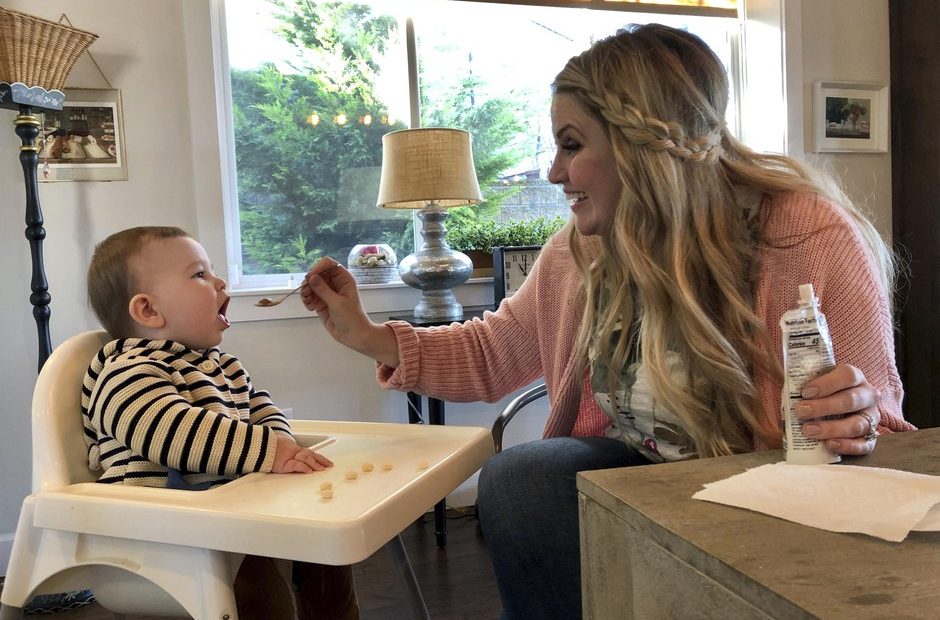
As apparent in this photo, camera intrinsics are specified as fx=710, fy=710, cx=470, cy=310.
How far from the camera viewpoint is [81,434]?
98 centimetres

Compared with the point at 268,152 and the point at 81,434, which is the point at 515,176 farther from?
the point at 81,434

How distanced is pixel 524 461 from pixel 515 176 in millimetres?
1850

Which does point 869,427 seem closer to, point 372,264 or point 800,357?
point 800,357

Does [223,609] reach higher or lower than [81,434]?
lower

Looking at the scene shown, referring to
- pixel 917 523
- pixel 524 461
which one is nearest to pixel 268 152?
pixel 524 461

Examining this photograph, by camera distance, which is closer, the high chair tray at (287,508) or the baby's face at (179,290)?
the high chair tray at (287,508)

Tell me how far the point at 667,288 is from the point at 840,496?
0.46 metres

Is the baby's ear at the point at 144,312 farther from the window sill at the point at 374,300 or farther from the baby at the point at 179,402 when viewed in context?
the window sill at the point at 374,300

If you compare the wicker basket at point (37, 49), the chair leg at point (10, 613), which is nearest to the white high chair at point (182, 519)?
the chair leg at point (10, 613)

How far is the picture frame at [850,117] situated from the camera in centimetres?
282

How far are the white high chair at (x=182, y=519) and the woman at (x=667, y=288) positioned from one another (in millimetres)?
166

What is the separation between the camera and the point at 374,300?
2.40 meters

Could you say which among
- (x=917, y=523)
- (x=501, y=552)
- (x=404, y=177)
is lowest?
(x=501, y=552)

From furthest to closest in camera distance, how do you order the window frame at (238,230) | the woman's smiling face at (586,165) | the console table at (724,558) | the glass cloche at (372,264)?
the glass cloche at (372,264) < the window frame at (238,230) < the woman's smiling face at (586,165) < the console table at (724,558)
